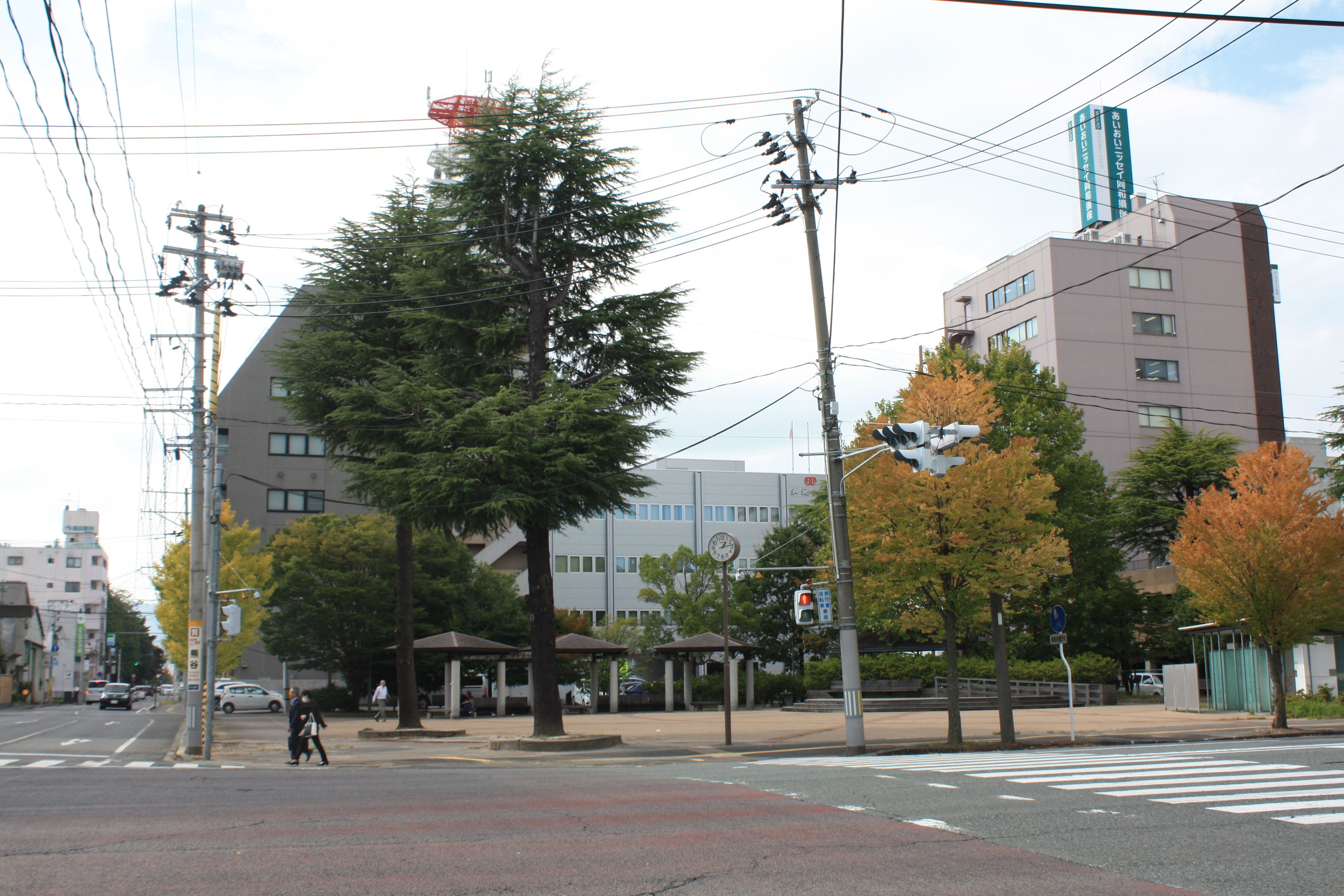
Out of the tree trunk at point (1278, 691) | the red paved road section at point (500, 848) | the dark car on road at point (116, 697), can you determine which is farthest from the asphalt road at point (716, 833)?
the dark car on road at point (116, 697)

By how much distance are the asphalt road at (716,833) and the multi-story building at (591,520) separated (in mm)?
49533

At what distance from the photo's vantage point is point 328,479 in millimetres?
62156

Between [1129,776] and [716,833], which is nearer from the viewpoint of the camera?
[716,833]

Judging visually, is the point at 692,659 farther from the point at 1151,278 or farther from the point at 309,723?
the point at 1151,278

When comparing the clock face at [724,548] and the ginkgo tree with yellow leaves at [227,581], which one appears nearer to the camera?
the clock face at [724,548]

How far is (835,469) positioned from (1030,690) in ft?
79.4

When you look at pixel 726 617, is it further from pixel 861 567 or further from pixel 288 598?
pixel 288 598

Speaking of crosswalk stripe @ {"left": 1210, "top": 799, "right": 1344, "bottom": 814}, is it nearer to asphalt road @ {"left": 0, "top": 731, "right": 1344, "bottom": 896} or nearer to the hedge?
asphalt road @ {"left": 0, "top": 731, "right": 1344, "bottom": 896}

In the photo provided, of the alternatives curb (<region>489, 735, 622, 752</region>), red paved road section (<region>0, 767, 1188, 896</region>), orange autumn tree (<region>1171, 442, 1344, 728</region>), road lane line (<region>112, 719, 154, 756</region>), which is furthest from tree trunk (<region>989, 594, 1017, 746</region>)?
road lane line (<region>112, 719, 154, 756</region>)

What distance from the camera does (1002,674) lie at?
20672 millimetres

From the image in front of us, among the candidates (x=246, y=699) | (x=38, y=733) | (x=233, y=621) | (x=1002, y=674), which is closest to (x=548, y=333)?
(x=233, y=621)

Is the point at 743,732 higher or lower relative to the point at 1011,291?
lower

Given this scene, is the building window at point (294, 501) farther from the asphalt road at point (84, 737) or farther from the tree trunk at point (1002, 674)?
the tree trunk at point (1002, 674)

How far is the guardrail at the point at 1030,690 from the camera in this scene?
37.9 meters
